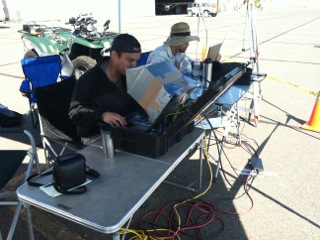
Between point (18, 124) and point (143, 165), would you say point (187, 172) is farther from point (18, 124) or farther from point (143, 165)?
point (18, 124)

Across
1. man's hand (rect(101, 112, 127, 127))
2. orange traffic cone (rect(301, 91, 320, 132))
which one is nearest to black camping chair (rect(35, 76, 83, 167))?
man's hand (rect(101, 112, 127, 127))

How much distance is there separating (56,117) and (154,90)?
132cm

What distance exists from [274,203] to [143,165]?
156 cm

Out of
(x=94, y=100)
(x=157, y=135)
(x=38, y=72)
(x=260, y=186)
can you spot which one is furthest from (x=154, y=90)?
(x=38, y=72)

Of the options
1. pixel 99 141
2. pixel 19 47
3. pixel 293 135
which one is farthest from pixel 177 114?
pixel 19 47

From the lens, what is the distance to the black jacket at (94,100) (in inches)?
81.9

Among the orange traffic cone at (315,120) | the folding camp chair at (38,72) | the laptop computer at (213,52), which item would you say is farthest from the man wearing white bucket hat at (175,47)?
the orange traffic cone at (315,120)

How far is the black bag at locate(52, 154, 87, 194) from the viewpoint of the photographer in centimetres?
143

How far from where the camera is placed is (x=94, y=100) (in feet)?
7.14

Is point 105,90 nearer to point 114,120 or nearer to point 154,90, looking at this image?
point 114,120

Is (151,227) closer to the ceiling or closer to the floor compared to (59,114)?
closer to the floor

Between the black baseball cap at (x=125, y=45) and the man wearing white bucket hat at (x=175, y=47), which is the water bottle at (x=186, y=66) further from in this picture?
the black baseball cap at (x=125, y=45)

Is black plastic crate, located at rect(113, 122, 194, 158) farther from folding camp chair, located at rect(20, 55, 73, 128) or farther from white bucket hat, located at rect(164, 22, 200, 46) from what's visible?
folding camp chair, located at rect(20, 55, 73, 128)

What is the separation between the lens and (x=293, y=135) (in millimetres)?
4043
